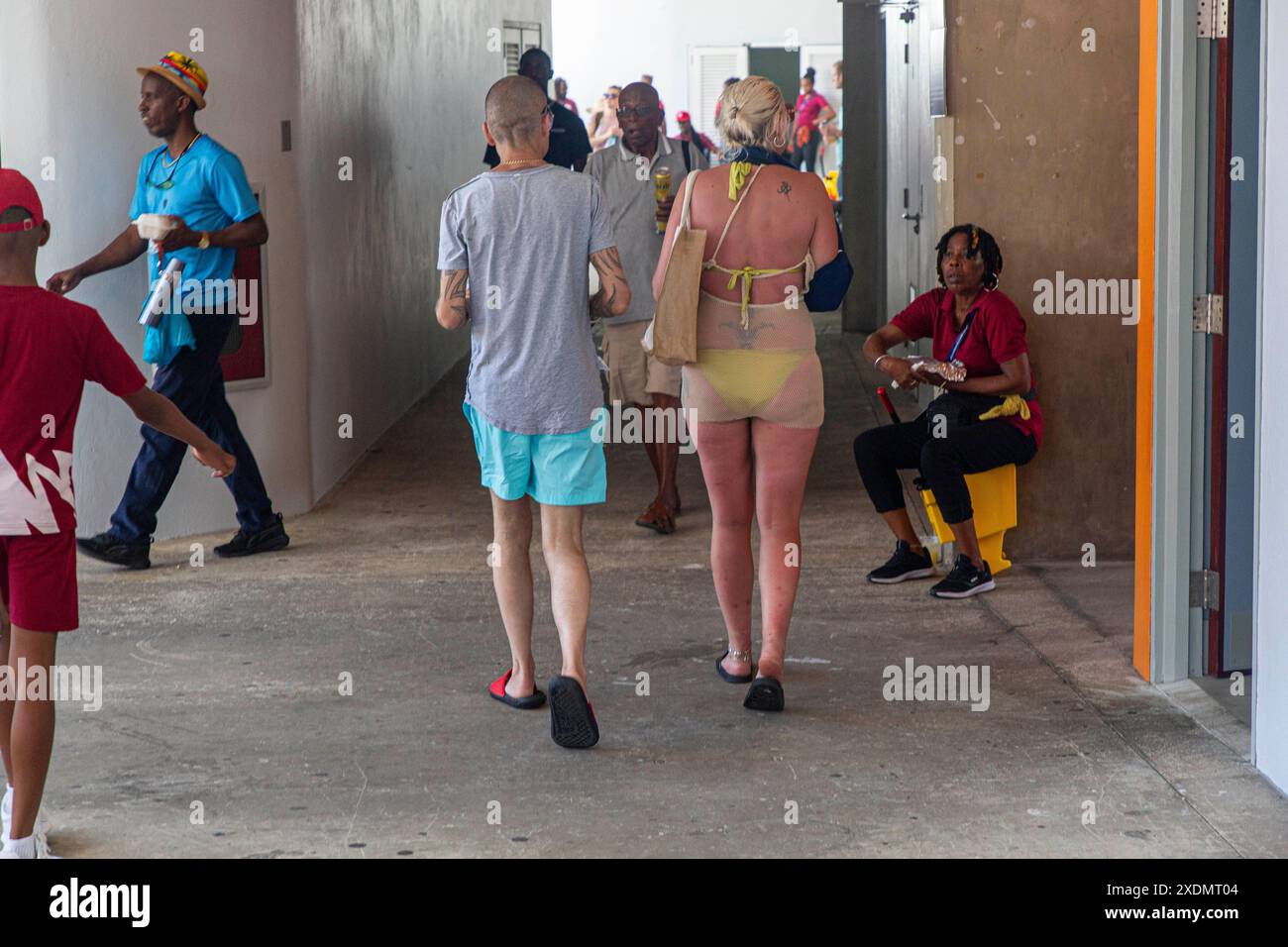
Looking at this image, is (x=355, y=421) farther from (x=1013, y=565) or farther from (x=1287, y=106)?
(x=1287, y=106)

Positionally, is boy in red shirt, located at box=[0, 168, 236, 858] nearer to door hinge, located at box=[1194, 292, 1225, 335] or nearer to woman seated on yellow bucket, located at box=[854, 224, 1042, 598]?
door hinge, located at box=[1194, 292, 1225, 335]

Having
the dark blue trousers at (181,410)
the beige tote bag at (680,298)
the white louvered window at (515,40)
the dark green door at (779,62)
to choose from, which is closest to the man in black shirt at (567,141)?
the dark blue trousers at (181,410)

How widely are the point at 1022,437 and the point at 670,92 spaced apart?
58.6ft

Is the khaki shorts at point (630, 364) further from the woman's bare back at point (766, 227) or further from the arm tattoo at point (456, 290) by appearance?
the arm tattoo at point (456, 290)

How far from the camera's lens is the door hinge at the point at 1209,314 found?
484 cm

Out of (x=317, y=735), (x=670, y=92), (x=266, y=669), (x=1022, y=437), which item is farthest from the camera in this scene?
(x=670, y=92)

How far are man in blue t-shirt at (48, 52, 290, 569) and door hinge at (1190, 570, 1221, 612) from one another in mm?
3848

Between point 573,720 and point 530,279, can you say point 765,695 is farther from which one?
point 530,279

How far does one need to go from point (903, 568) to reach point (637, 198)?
2.12 meters

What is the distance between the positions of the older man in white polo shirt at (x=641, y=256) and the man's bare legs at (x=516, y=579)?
254cm

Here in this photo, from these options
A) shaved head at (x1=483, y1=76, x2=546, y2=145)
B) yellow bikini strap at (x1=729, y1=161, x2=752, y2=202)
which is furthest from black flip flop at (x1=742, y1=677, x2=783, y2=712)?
shaved head at (x1=483, y1=76, x2=546, y2=145)

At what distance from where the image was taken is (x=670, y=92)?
23312 millimetres
